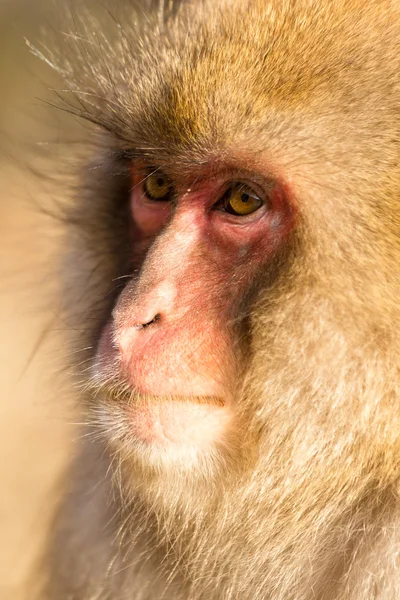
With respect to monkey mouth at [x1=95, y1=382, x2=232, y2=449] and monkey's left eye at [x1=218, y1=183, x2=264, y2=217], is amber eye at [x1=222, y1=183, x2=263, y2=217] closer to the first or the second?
monkey's left eye at [x1=218, y1=183, x2=264, y2=217]

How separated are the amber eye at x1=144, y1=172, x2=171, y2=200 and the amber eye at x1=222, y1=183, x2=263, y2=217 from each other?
9.9 inches

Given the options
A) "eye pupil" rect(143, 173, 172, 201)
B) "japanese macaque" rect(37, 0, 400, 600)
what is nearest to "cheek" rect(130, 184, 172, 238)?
"eye pupil" rect(143, 173, 172, 201)

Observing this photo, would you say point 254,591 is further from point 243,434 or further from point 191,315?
point 191,315

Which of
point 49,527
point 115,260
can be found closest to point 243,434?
point 115,260

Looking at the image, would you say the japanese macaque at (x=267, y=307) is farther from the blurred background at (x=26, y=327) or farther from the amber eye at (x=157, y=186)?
the blurred background at (x=26, y=327)

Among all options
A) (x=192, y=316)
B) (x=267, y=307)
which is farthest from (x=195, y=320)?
(x=267, y=307)

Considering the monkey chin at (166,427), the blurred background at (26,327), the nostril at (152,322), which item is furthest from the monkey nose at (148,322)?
the blurred background at (26,327)

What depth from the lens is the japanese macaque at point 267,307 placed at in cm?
181

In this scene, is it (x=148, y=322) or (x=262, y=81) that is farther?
(x=148, y=322)

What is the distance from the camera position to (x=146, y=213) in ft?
7.94

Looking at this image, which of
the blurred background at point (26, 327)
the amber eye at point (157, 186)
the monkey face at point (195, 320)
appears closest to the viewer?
the monkey face at point (195, 320)

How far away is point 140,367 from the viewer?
199cm

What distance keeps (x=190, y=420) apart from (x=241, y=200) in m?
0.48

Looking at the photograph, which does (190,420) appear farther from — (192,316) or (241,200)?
(241,200)
